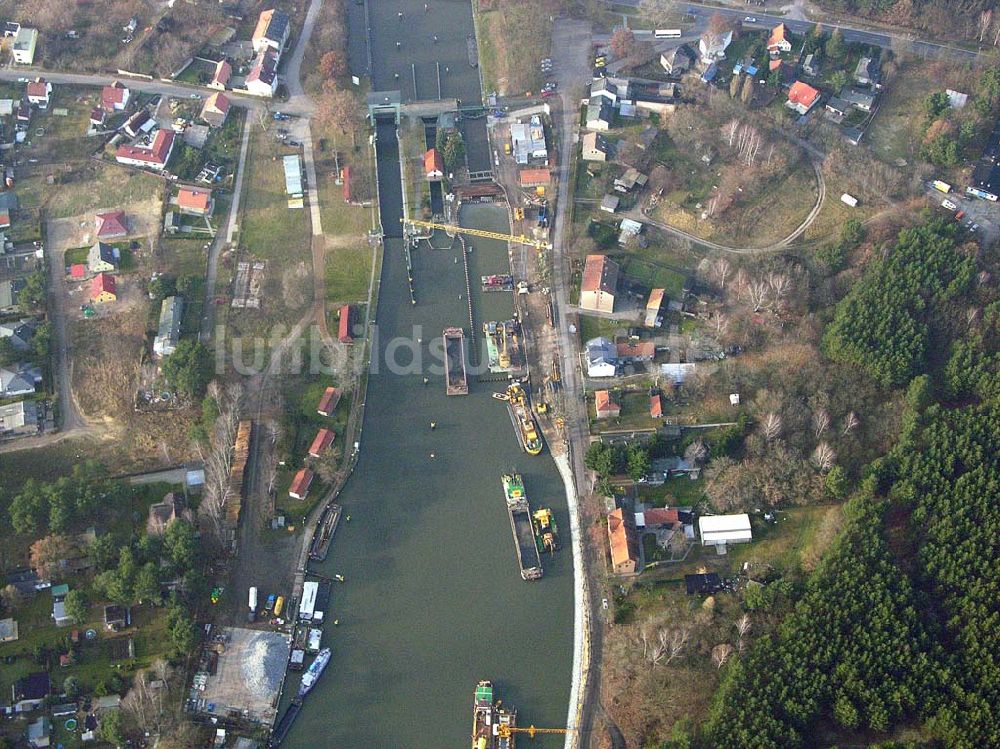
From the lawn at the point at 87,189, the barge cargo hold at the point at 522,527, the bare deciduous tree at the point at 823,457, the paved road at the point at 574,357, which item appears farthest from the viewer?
the lawn at the point at 87,189

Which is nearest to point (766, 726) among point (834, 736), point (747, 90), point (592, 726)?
point (834, 736)

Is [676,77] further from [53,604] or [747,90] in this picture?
[53,604]

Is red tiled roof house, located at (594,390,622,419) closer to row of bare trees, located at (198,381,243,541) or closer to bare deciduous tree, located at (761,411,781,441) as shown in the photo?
bare deciduous tree, located at (761,411,781,441)

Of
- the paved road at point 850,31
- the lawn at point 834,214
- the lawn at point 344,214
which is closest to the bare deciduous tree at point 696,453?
the lawn at point 834,214

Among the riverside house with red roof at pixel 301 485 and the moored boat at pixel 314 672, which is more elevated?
the riverside house with red roof at pixel 301 485

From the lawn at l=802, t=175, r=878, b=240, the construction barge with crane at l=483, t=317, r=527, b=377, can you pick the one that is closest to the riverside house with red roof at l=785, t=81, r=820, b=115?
the lawn at l=802, t=175, r=878, b=240

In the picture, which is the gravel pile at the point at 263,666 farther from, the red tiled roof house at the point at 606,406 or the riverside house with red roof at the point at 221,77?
the riverside house with red roof at the point at 221,77
